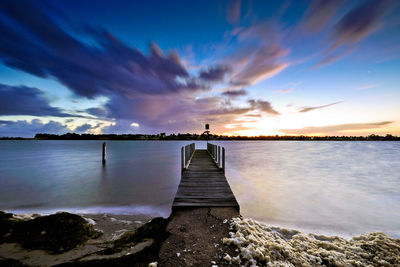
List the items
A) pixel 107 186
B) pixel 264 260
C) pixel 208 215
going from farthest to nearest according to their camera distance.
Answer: pixel 107 186, pixel 208 215, pixel 264 260

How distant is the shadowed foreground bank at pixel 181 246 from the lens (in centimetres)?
320

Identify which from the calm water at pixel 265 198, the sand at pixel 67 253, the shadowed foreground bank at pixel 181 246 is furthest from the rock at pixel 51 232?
the calm water at pixel 265 198

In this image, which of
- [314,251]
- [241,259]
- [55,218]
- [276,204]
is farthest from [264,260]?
[276,204]

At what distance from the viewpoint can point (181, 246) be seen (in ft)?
11.3

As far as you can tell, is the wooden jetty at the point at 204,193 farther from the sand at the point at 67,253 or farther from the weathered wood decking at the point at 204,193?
the sand at the point at 67,253

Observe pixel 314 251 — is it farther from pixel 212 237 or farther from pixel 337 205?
pixel 337 205

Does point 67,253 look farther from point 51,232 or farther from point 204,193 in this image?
point 204,193

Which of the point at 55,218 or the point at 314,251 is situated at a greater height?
the point at 55,218

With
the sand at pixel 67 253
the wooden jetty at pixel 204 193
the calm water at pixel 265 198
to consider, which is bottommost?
the calm water at pixel 265 198

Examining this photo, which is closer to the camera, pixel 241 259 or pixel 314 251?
pixel 241 259

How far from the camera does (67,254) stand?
3.70 meters

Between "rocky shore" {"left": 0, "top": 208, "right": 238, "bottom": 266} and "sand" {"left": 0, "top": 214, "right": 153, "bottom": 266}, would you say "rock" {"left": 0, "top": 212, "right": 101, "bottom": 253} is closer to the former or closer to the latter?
"rocky shore" {"left": 0, "top": 208, "right": 238, "bottom": 266}

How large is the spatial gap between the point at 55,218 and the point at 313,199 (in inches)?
418

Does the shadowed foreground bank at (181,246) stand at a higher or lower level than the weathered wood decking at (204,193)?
lower
